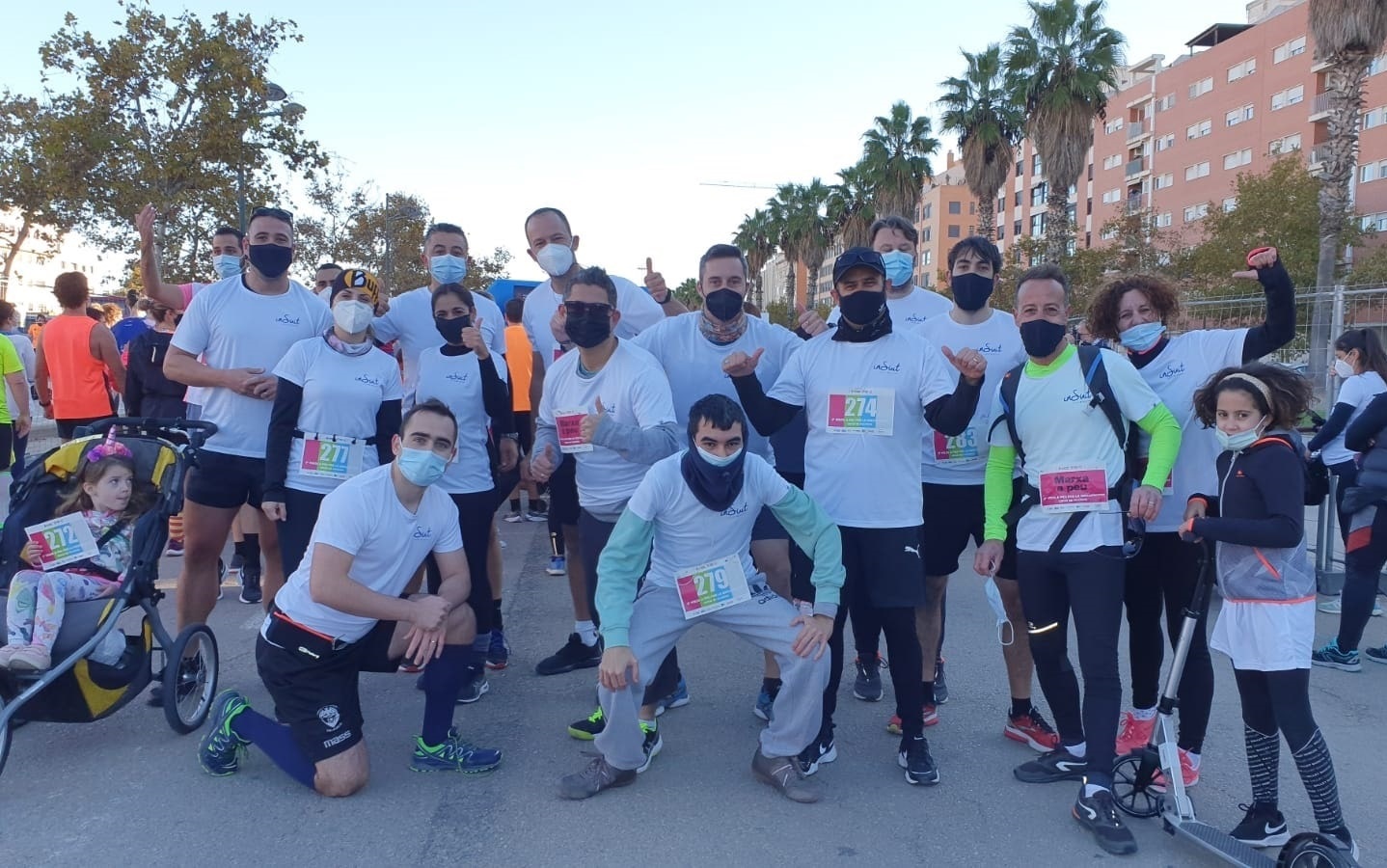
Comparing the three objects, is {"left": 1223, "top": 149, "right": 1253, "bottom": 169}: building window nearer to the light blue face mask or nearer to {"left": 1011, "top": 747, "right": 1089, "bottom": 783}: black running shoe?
the light blue face mask

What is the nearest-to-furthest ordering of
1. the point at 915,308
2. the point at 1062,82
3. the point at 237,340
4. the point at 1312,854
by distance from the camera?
the point at 1312,854, the point at 237,340, the point at 915,308, the point at 1062,82

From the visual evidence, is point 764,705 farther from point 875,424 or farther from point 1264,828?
point 1264,828

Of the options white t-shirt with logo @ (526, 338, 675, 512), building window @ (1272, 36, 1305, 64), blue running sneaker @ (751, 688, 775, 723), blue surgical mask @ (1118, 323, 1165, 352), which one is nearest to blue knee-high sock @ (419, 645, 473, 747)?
white t-shirt with logo @ (526, 338, 675, 512)

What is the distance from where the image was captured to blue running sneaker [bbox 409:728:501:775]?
158 inches

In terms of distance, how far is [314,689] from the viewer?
3.80m

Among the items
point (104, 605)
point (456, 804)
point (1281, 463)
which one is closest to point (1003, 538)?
point (1281, 463)

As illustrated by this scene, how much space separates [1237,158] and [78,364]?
6114 centimetres

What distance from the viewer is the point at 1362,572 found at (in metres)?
5.57

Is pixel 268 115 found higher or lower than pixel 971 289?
higher

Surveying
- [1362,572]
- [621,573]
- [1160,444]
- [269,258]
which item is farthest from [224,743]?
[1362,572]

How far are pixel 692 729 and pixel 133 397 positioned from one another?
5.48m

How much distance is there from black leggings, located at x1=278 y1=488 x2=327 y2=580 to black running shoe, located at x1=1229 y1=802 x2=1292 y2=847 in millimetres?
4069

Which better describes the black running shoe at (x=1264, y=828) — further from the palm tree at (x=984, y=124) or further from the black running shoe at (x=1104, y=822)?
the palm tree at (x=984, y=124)

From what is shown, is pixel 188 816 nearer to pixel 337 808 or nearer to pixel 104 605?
pixel 337 808
